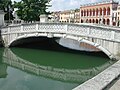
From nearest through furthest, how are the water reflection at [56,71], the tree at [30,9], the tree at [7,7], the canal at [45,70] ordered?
the canal at [45,70]
the water reflection at [56,71]
the tree at [30,9]
the tree at [7,7]

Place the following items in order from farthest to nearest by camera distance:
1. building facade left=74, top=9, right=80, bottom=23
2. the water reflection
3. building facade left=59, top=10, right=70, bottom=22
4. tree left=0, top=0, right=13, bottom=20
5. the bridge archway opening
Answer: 1. building facade left=59, top=10, right=70, bottom=22
2. building facade left=74, top=9, right=80, bottom=23
3. tree left=0, top=0, right=13, bottom=20
4. the bridge archway opening
5. the water reflection

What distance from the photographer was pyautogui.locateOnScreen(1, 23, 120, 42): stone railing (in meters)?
11.7

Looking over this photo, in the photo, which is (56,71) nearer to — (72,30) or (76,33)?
(76,33)

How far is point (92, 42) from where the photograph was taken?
12.5m

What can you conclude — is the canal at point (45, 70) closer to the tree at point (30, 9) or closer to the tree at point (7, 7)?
the tree at point (30, 9)

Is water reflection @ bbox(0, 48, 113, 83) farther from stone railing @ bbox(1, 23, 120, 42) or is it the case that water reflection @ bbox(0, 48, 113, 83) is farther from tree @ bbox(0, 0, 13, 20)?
tree @ bbox(0, 0, 13, 20)

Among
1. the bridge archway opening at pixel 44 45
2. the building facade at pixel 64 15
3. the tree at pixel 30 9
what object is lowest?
the bridge archway opening at pixel 44 45

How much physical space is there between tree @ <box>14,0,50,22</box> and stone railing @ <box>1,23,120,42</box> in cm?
996

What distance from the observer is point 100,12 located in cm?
5416

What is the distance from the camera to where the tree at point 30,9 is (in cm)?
→ 2659

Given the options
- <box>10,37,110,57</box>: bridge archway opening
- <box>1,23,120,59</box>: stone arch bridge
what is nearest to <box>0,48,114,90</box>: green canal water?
<box>1,23,120,59</box>: stone arch bridge

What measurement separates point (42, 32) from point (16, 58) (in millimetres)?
2288

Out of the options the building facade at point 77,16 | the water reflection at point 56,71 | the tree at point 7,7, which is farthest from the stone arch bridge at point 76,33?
the building facade at point 77,16

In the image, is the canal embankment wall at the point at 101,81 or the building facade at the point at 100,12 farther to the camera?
the building facade at the point at 100,12
